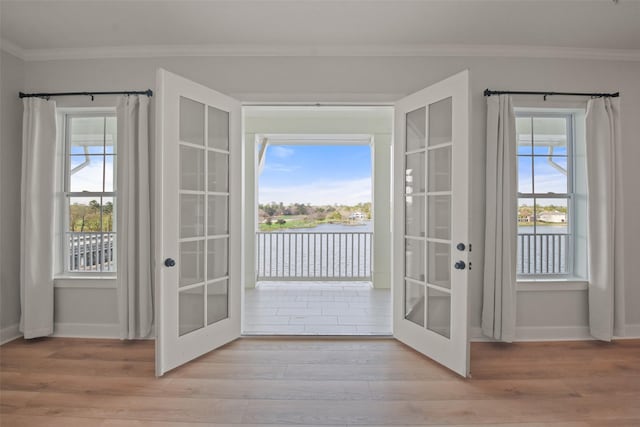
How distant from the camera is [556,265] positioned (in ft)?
10.8

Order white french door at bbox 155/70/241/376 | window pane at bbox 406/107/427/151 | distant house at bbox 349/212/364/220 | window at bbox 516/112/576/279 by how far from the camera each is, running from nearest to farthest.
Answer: white french door at bbox 155/70/241/376 → window pane at bbox 406/107/427/151 → window at bbox 516/112/576/279 → distant house at bbox 349/212/364/220

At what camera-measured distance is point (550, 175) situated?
321cm

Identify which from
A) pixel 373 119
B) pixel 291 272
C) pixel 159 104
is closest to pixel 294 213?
pixel 291 272

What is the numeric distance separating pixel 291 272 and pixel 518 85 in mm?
4303

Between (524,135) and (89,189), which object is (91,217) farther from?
(524,135)

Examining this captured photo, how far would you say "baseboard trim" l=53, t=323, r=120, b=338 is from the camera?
9.91 ft

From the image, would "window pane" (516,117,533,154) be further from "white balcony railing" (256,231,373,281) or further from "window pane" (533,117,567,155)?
"white balcony railing" (256,231,373,281)

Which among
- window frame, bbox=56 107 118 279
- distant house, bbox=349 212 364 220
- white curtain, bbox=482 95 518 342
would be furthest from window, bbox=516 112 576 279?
window frame, bbox=56 107 118 279

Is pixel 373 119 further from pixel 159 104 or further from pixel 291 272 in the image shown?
pixel 159 104

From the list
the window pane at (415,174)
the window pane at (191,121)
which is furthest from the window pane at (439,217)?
the window pane at (191,121)

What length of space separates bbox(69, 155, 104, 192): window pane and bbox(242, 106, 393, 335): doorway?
6.58 feet

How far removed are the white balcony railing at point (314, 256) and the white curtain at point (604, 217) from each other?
3.20m

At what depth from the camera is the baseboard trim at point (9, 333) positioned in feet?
9.40

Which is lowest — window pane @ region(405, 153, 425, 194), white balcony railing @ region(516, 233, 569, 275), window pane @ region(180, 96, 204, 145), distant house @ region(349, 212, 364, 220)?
white balcony railing @ region(516, 233, 569, 275)
